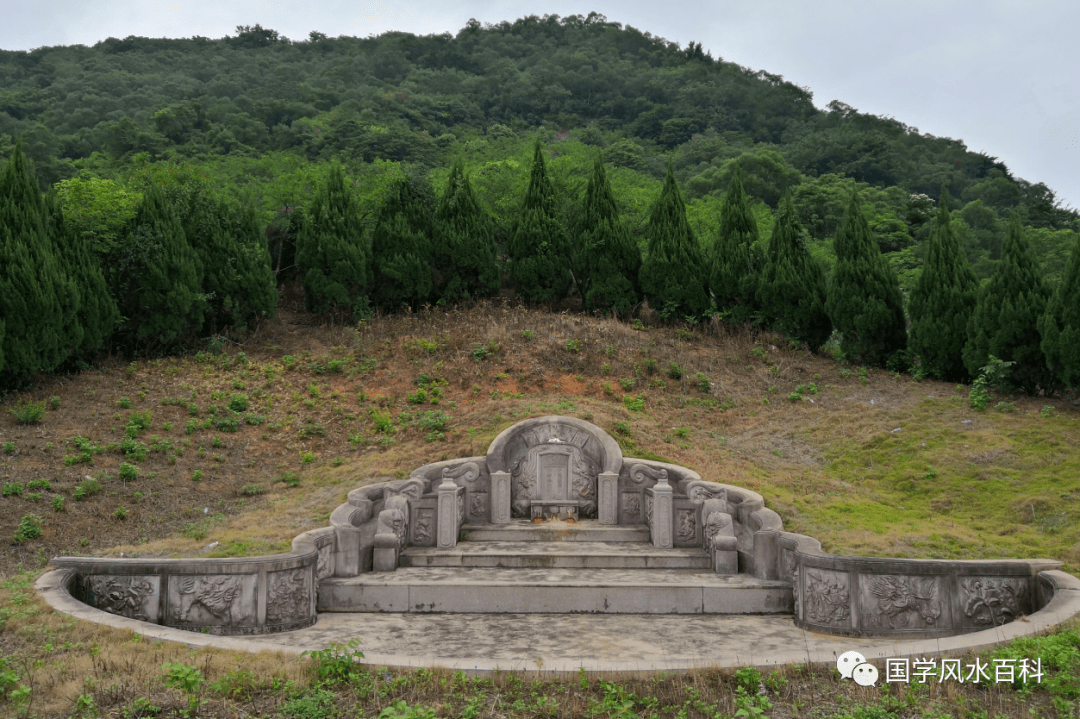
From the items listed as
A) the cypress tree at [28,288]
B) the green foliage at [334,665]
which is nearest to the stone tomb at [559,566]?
the green foliage at [334,665]

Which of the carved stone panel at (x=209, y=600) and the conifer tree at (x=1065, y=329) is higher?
the conifer tree at (x=1065, y=329)

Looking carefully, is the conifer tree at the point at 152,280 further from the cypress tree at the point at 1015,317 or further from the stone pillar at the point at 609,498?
the cypress tree at the point at 1015,317

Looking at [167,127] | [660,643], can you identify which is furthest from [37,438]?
[167,127]

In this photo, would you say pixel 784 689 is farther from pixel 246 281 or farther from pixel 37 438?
pixel 246 281

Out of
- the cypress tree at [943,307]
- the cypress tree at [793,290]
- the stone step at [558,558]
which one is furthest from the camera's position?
the cypress tree at [793,290]

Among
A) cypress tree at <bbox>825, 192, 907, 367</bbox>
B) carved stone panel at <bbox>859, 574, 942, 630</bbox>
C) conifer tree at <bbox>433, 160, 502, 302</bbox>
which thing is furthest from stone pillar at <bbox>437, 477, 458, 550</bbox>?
cypress tree at <bbox>825, 192, 907, 367</bbox>

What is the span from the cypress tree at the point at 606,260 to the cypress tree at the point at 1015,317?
7.52 meters

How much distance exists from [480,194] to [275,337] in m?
8.00

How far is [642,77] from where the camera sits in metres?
54.2

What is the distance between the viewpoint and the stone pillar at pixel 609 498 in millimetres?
9836

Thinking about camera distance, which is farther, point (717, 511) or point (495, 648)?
point (717, 511)

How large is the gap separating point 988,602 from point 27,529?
10.4 metres

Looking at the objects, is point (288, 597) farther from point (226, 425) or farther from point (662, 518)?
point (226, 425)

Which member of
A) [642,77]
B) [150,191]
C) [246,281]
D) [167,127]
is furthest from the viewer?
[642,77]
